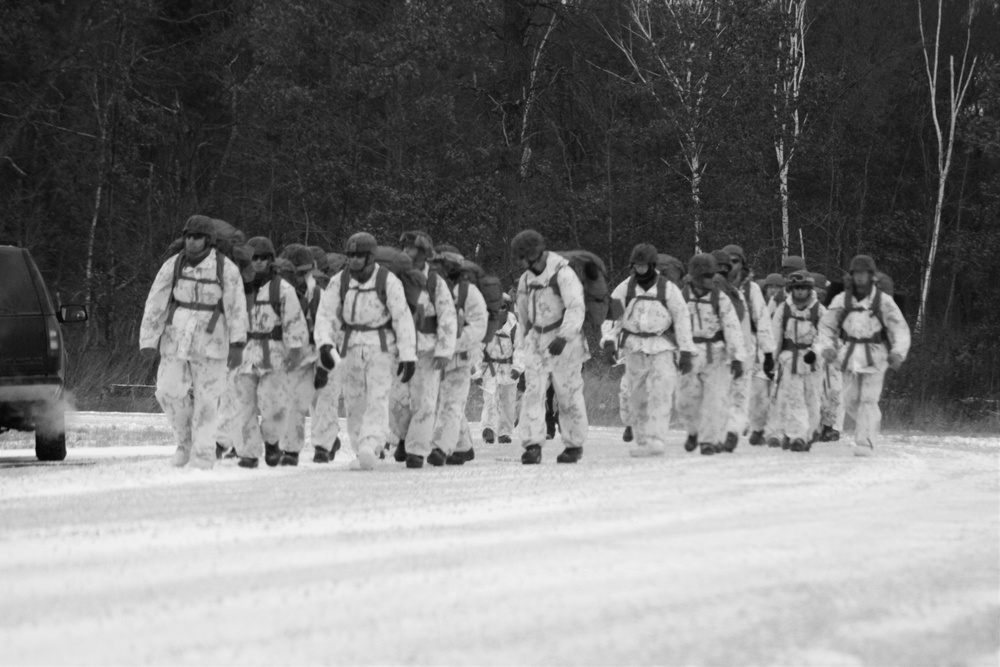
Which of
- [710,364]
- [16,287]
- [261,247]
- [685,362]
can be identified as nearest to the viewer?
[16,287]

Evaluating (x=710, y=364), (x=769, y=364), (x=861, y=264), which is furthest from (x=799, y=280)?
(x=861, y=264)

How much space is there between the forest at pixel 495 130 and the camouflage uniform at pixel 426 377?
21655 millimetres

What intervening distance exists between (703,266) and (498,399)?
494 centimetres

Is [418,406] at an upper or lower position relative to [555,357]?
lower

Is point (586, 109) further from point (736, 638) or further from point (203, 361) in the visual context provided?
point (736, 638)

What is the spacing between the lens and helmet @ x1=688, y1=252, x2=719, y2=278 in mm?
20453

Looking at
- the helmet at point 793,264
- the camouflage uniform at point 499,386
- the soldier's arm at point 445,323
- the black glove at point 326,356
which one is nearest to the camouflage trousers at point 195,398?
the black glove at point 326,356

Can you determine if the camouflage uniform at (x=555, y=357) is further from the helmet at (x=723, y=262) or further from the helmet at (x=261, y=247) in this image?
the helmet at (x=723, y=262)

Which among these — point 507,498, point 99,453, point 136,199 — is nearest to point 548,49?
point 136,199

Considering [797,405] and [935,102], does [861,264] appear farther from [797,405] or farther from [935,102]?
[935,102]

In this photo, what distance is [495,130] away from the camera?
158 ft

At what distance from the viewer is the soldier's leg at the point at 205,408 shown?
16172mm

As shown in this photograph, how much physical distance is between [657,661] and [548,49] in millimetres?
44864

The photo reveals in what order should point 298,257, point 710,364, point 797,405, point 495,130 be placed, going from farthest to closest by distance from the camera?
point 495,130, point 797,405, point 710,364, point 298,257
